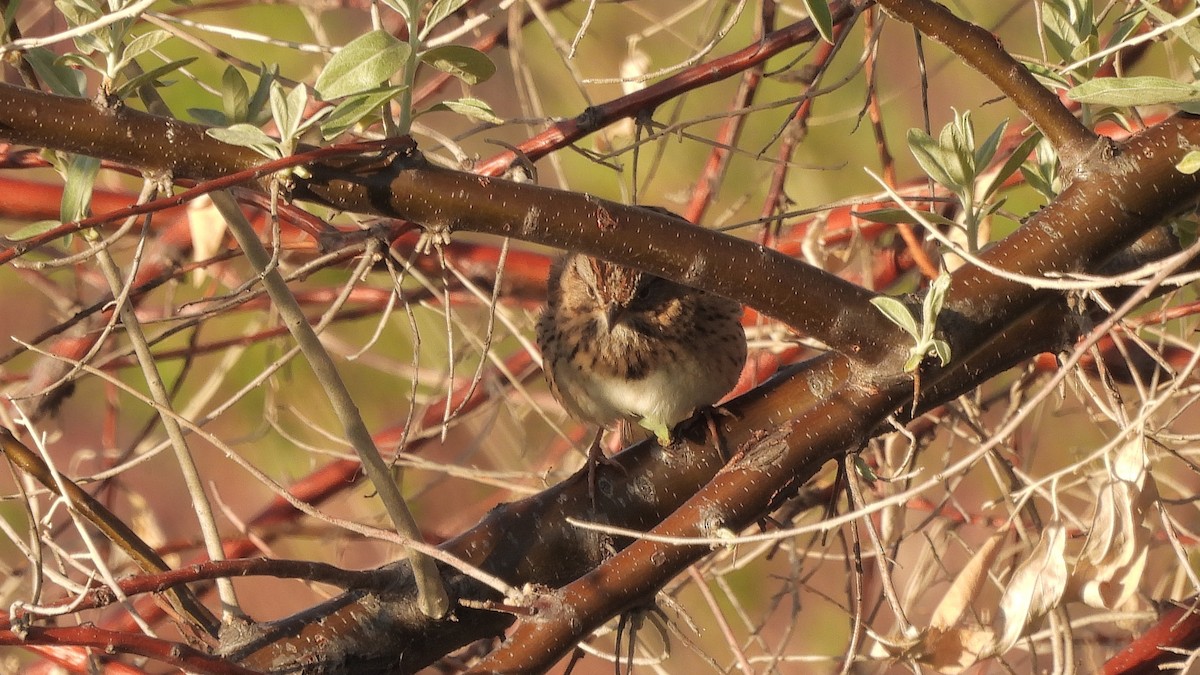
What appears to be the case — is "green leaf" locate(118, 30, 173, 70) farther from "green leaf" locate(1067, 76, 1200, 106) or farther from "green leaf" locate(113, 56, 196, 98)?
"green leaf" locate(1067, 76, 1200, 106)

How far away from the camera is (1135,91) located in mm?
1526

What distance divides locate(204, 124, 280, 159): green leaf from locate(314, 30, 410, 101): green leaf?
0.09 m

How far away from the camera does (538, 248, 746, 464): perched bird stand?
2.82 m

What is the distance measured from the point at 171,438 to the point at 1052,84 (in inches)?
54.4

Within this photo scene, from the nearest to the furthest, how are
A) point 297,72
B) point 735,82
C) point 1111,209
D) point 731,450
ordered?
point 1111,209 → point 731,450 → point 297,72 → point 735,82

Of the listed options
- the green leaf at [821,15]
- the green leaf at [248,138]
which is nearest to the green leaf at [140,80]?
the green leaf at [248,138]

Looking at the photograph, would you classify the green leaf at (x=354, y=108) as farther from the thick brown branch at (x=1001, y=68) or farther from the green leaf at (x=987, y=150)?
the green leaf at (x=987, y=150)

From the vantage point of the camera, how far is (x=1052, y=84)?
1768 mm

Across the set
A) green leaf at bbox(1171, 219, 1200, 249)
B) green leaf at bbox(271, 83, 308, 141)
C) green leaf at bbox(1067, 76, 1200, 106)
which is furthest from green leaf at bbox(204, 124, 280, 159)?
green leaf at bbox(1171, 219, 1200, 249)

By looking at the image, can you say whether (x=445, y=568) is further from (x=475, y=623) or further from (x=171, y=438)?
(x=171, y=438)

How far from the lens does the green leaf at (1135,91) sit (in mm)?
1512

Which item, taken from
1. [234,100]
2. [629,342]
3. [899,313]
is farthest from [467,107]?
[629,342]

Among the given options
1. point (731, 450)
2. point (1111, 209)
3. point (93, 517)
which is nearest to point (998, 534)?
point (731, 450)

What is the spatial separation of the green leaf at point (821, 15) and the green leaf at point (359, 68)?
0.57 m
